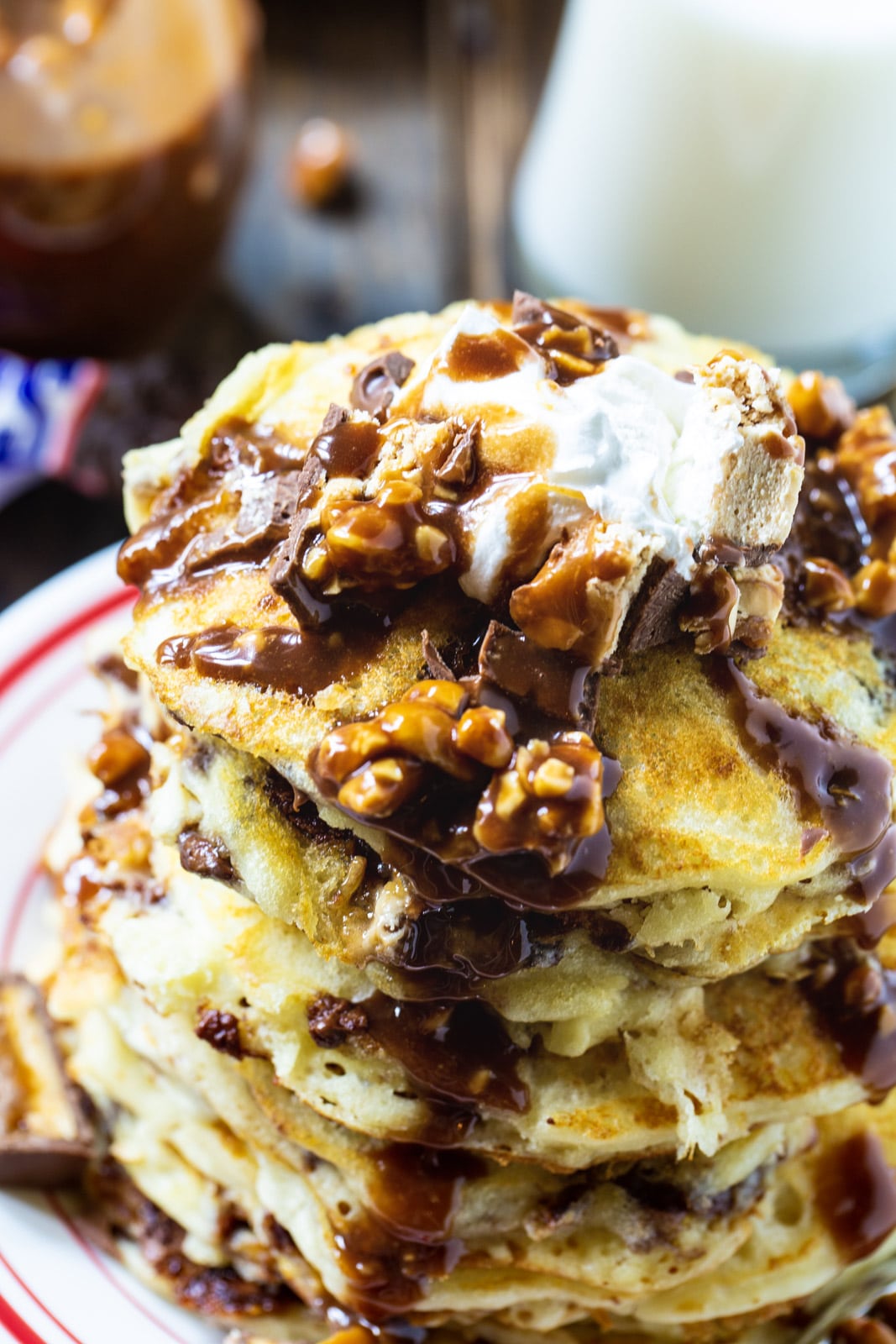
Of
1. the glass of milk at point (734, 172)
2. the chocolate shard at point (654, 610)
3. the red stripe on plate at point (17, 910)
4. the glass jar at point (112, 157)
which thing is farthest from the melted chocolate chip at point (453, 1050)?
the glass of milk at point (734, 172)

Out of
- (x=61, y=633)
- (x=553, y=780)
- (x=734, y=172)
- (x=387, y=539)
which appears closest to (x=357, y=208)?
(x=734, y=172)

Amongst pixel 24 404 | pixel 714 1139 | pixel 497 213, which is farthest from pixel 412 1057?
pixel 497 213

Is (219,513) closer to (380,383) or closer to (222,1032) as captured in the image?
(380,383)

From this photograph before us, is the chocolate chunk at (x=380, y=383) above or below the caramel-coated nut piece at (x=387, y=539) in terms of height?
above

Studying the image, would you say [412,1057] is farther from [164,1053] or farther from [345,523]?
[345,523]

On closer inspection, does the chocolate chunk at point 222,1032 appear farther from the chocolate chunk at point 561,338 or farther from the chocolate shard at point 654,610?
the chocolate chunk at point 561,338
